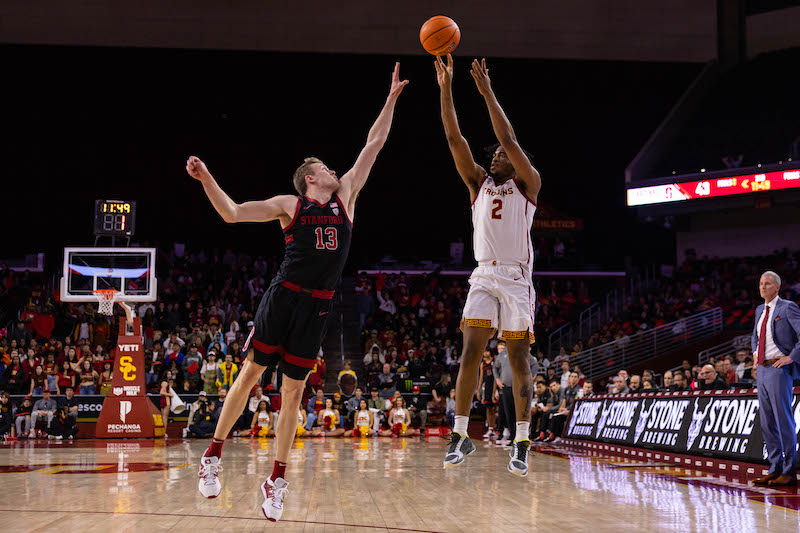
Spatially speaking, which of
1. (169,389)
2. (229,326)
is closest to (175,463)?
(169,389)

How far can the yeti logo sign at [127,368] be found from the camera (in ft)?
51.9

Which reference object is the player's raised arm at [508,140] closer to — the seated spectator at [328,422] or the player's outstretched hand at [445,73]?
the player's outstretched hand at [445,73]

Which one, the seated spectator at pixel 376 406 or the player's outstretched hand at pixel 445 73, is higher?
the player's outstretched hand at pixel 445 73

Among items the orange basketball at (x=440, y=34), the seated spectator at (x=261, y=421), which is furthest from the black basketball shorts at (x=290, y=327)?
the seated spectator at (x=261, y=421)

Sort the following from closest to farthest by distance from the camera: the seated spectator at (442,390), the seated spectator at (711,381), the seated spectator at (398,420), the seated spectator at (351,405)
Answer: the seated spectator at (711,381) → the seated spectator at (398,420) → the seated spectator at (351,405) → the seated spectator at (442,390)

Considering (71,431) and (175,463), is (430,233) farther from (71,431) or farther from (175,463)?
(175,463)

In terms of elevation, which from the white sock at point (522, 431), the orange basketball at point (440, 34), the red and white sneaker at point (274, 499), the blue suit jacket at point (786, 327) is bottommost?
the red and white sneaker at point (274, 499)

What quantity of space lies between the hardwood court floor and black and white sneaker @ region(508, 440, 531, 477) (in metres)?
0.37

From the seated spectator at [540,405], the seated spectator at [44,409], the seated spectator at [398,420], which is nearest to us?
the seated spectator at [540,405]

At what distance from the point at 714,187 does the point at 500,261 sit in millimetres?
18745

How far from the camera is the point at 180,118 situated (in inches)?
1019

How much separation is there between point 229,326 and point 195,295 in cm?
219

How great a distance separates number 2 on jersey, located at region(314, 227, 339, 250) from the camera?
529 cm

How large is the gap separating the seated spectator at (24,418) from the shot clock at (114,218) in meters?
4.22
